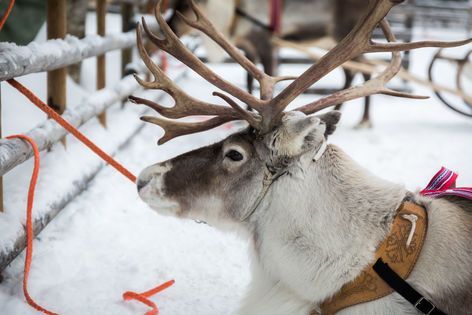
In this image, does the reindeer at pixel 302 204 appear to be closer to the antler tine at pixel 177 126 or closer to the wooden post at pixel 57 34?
the antler tine at pixel 177 126

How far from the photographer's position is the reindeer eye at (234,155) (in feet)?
6.79

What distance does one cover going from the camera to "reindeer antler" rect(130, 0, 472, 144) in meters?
2.06

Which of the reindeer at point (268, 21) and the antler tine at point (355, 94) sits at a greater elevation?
the antler tine at point (355, 94)

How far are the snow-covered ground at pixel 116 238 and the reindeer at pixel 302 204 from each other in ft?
1.84

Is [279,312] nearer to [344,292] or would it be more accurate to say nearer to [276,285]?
[276,285]

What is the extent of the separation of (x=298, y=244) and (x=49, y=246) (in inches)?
58.1

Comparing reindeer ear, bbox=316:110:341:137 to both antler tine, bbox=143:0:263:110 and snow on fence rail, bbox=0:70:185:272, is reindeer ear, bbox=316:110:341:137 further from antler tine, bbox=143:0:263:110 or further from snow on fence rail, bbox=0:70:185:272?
snow on fence rail, bbox=0:70:185:272

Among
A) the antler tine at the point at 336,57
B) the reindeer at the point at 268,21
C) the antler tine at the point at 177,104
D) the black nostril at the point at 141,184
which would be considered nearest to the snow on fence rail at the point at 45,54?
the antler tine at the point at 177,104

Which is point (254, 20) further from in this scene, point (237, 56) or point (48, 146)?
point (237, 56)

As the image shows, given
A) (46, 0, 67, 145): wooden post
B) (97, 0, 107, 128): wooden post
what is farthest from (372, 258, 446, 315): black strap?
(97, 0, 107, 128): wooden post

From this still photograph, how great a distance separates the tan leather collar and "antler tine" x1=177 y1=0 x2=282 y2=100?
0.81 meters

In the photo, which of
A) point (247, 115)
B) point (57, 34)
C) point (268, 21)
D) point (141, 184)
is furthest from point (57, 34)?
point (268, 21)

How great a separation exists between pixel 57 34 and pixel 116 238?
4.20ft

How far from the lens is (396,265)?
1847 mm
